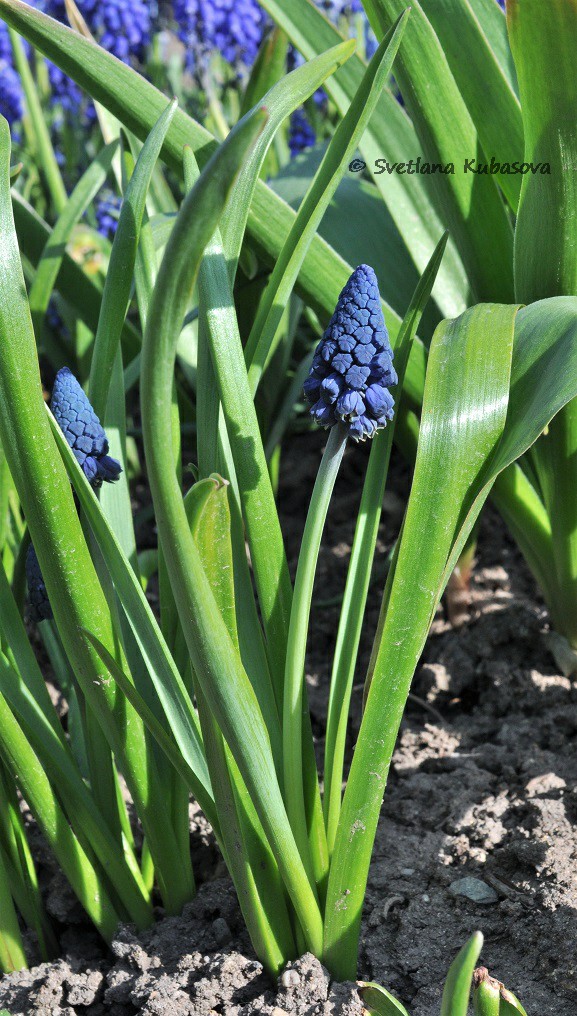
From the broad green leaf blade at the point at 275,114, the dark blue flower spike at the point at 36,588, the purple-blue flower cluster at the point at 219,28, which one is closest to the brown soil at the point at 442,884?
the dark blue flower spike at the point at 36,588

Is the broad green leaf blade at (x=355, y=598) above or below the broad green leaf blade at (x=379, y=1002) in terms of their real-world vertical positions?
above

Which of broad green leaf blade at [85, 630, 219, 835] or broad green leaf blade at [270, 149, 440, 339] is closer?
broad green leaf blade at [85, 630, 219, 835]

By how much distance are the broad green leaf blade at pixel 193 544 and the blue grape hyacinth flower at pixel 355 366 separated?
15cm

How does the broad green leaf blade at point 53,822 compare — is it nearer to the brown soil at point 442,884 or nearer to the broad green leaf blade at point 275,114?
the brown soil at point 442,884

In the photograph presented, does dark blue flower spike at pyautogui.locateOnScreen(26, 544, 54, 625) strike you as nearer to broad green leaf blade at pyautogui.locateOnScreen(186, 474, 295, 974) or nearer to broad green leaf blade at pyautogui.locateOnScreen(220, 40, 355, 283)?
broad green leaf blade at pyautogui.locateOnScreen(186, 474, 295, 974)

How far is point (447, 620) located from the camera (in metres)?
1.61

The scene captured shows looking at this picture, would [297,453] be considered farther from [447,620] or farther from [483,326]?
[483,326]

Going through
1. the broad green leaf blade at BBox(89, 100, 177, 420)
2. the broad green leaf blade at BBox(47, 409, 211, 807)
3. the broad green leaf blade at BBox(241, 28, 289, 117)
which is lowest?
the broad green leaf blade at BBox(47, 409, 211, 807)

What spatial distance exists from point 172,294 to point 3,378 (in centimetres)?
29

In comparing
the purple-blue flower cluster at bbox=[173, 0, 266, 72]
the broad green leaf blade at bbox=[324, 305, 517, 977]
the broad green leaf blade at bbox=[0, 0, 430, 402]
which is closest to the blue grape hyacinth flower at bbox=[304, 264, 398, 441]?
the broad green leaf blade at bbox=[324, 305, 517, 977]

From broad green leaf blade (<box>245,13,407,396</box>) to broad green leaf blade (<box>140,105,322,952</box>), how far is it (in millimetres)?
276

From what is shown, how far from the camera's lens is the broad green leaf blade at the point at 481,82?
1.30m

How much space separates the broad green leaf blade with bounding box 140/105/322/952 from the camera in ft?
1.88

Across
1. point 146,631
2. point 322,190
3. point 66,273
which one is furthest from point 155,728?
point 66,273
